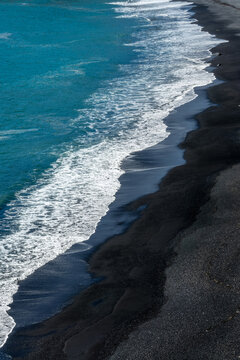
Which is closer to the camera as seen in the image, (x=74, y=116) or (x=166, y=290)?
(x=166, y=290)

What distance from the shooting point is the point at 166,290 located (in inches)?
282

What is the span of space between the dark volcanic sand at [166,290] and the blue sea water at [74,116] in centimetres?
83

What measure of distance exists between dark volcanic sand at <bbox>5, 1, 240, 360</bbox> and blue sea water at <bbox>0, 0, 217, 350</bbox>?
833 millimetres

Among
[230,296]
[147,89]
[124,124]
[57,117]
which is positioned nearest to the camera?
[230,296]

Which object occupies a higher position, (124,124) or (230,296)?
(230,296)

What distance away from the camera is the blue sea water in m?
10.0

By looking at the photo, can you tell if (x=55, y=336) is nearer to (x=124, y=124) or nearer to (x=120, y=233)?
(x=120, y=233)

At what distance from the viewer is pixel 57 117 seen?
1941 centimetres

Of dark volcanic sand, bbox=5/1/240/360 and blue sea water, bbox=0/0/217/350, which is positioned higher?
dark volcanic sand, bbox=5/1/240/360

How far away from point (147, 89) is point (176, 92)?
1.66 m

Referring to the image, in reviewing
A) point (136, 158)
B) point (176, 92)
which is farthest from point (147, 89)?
point (136, 158)

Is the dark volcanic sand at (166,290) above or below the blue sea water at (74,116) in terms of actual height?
above

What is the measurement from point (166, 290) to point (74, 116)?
41.9ft

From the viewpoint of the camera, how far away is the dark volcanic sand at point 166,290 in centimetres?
604
